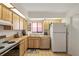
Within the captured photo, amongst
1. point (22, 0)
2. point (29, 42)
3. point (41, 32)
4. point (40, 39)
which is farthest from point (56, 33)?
point (22, 0)

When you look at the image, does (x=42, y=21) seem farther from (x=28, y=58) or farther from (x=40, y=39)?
(x=28, y=58)

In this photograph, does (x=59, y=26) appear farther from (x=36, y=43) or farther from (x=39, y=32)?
(x=39, y=32)

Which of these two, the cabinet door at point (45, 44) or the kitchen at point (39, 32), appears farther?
the cabinet door at point (45, 44)

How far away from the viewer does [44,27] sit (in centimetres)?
825

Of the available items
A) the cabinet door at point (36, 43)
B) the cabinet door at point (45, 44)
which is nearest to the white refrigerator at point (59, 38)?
the cabinet door at point (45, 44)

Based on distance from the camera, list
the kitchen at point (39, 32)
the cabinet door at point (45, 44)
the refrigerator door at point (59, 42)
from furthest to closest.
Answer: the cabinet door at point (45, 44) → the refrigerator door at point (59, 42) → the kitchen at point (39, 32)

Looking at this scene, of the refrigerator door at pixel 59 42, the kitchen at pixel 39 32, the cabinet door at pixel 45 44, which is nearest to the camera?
the kitchen at pixel 39 32

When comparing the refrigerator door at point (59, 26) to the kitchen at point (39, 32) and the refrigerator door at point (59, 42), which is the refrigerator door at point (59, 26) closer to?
the kitchen at point (39, 32)

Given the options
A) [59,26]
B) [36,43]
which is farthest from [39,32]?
[59,26]

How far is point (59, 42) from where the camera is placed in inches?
238

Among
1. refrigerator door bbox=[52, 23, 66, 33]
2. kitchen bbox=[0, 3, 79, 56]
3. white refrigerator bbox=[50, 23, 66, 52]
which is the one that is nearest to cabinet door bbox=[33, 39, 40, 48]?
kitchen bbox=[0, 3, 79, 56]

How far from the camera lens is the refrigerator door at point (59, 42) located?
19.7 ft

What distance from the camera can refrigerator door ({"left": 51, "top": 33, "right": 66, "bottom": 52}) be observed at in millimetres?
6008

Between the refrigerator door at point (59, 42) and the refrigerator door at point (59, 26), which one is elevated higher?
the refrigerator door at point (59, 26)
